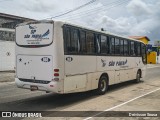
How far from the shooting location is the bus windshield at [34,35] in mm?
10047

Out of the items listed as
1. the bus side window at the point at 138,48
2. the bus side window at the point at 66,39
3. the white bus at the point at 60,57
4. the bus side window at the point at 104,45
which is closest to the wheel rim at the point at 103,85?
the white bus at the point at 60,57

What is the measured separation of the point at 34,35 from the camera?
10.5 m

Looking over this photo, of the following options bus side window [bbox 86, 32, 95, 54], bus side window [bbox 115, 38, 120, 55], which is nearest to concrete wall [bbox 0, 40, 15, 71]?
bus side window [bbox 115, 38, 120, 55]

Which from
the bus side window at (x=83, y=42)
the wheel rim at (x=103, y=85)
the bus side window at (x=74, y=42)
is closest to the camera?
the bus side window at (x=74, y=42)

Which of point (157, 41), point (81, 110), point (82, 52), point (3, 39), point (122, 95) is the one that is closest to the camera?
point (81, 110)

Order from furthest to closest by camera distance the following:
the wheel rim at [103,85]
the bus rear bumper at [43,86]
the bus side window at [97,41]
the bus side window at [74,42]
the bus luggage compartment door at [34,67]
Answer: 1. the wheel rim at [103,85]
2. the bus side window at [97,41]
3. the bus side window at [74,42]
4. the bus luggage compartment door at [34,67]
5. the bus rear bumper at [43,86]

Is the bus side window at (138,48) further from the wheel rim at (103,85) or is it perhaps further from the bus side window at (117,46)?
the wheel rim at (103,85)

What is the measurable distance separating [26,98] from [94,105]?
327cm

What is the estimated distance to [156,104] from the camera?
1057 centimetres

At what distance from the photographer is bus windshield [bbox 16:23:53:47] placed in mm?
10047

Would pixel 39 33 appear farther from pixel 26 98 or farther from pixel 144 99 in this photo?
pixel 144 99

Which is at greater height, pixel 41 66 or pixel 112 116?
pixel 41 66

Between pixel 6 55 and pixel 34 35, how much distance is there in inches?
669

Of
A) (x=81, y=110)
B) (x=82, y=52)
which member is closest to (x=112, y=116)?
(x=81, y=110)
